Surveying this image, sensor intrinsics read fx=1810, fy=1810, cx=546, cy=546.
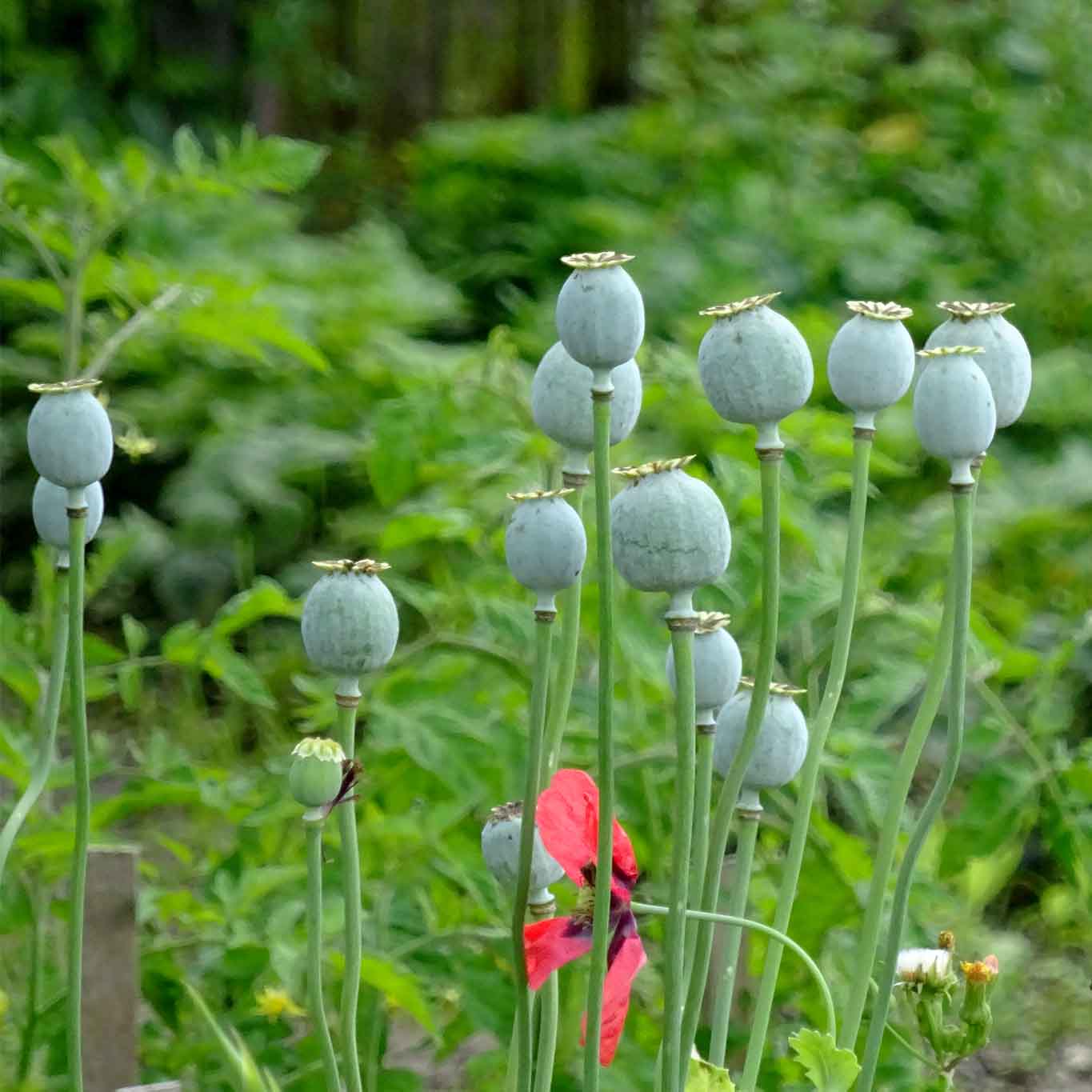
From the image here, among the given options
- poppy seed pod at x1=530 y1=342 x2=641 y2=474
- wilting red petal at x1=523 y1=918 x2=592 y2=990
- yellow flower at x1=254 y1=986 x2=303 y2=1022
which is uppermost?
poppy seed pod at x1=530 y1=342 x2=641 y2=474

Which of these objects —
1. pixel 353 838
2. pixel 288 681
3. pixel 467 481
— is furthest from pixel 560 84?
pixel 353 838

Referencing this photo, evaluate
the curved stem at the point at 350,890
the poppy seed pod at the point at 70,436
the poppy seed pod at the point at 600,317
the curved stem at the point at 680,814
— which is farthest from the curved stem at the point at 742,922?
the poppy seed pod at the point at 70,436

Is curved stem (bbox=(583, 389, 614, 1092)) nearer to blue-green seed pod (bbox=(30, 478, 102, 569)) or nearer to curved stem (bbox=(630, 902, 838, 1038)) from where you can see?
curved stem (bbox=(630, 902, 838, 1038))

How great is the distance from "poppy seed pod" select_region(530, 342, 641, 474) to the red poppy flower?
0.57 ft

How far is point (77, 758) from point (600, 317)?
1.32ft

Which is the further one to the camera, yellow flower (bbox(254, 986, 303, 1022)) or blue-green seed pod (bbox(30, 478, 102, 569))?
yellow flower (bbox(254, 986, 303, 1022))

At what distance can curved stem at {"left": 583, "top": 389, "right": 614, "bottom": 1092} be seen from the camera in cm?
79

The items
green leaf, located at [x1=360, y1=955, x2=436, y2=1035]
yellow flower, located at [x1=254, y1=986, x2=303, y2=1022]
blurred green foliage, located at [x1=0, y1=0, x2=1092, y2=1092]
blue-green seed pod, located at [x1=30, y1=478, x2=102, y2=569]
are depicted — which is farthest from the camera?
yellow flower, located at [x1=254, y1=986, x2=303, y2=1022]

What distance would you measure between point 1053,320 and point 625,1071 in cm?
301

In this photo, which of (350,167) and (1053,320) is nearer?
(1053,320)

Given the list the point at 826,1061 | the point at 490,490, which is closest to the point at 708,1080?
the point at 826,1061

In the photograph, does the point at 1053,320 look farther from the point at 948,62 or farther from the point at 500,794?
the point at 500,794

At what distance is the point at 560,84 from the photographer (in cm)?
605

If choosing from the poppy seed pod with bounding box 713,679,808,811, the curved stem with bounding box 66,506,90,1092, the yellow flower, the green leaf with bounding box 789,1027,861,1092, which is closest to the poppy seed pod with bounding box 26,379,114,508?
the curved stem with bounding box 66,506,90,1092
